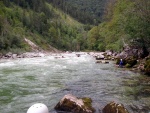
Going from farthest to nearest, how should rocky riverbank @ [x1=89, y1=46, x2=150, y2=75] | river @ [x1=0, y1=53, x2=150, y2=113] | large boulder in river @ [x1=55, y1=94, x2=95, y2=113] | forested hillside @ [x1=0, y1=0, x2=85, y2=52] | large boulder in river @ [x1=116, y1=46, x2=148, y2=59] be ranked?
forested hillside @ [x1=0, y1=0, x2=85, y2=52] < large boulder in river @ [x1=116, y1=46, x2=148, y2=59] < rocky riverbank @ [x1=89, y1=46, x2=150, y2=75] < river @ [x1=0, y1=53, x2=150, y2=113] < large boulder in river @ [x1=55, y1=94, x2=95, y2=113]

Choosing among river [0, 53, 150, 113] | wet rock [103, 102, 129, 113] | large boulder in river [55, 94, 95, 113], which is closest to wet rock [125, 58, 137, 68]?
river [0, 53, 150, 113]

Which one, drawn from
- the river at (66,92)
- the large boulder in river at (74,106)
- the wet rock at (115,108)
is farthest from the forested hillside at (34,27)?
the wet rock at (115,108)

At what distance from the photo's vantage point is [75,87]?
17172 millimetres

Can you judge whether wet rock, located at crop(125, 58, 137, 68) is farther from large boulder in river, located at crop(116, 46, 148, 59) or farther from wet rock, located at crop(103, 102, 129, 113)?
wet rock, located at crop(103, 102, 129, 113)

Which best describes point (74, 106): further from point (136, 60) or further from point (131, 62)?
point (136, 60)

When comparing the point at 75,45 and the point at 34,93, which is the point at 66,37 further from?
the point at 34,93

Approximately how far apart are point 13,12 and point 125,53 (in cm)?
6854

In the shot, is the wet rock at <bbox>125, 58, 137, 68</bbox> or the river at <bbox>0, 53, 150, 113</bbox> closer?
the river at <bbox>0, 53, 150, 113</bbox>

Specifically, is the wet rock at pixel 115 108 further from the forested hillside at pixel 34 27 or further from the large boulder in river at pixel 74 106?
the forested hillside at pixel 34 27

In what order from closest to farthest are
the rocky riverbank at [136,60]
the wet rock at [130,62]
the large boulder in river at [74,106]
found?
the large boulder in river at [74,106]
the rocky riverbank at [136,60]
the wet rock at [130,62]

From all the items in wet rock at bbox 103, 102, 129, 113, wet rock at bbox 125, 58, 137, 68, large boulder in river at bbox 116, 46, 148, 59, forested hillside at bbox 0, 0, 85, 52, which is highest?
forested hillside at bbox 0, 0, 85, 52

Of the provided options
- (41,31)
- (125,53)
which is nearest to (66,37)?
(41,31)

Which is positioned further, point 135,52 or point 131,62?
point 135,52

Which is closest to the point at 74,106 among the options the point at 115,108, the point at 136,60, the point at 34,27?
the point at 115,108
